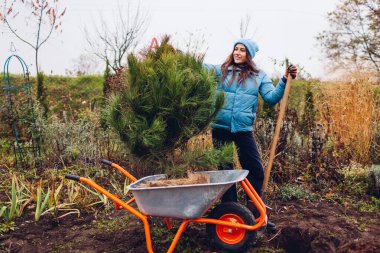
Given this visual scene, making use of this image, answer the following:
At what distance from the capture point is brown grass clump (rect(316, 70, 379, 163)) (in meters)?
6.43

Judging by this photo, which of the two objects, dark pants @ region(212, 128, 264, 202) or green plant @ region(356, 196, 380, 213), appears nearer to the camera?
dark pants @ region(212, 128, 264, 202)

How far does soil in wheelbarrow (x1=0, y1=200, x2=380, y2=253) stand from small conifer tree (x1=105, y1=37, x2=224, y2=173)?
30.3 inches

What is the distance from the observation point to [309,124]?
659 cm

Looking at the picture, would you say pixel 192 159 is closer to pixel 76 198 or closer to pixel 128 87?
pixel 128 87

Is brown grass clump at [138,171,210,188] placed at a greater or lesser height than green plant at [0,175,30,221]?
greater

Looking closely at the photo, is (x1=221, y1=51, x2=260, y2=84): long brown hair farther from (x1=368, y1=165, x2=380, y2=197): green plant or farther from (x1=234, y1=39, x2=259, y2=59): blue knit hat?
(x1=368, y1=165, x2=380, y2=197): green plant

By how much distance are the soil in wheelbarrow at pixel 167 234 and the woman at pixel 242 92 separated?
0.32 metres

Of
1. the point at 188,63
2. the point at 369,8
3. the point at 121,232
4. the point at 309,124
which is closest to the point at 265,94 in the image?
the point at 188,63

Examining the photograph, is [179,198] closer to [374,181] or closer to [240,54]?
[240,54]

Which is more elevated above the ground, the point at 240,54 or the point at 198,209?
the point at 240,54

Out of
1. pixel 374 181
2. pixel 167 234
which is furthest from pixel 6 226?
pixel 374 181

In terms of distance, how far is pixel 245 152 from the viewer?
13.5ft

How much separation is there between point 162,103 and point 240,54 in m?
1.06

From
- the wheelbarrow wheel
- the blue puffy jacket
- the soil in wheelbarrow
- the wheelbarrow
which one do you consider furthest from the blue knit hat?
the soil in wheelbarrow
